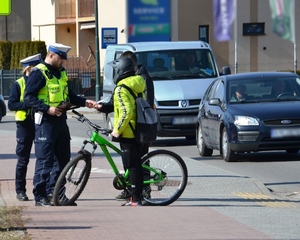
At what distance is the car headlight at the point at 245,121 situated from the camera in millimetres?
14344

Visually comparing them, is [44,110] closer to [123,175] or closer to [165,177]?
[123,175]

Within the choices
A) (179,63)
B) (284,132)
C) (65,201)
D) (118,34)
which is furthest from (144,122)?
(118,34)

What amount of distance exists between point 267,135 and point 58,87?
5.85 metres

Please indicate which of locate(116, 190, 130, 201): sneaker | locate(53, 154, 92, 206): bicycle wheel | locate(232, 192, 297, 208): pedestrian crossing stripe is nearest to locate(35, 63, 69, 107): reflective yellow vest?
locate(53, 154, 92, 206): bicycle wheel

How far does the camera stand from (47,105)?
9148 mm

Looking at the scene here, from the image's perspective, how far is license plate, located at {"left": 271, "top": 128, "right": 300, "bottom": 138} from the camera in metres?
14.4

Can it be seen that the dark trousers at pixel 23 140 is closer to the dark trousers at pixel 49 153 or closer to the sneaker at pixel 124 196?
the dark trousers at pixel 49 153

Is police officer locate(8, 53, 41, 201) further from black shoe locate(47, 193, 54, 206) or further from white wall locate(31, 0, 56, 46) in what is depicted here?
white wall locate(31, 0, 56, 46)

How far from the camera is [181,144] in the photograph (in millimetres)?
19484

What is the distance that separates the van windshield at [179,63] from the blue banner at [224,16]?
14.3 m

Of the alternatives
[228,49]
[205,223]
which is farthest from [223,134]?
[228,49]

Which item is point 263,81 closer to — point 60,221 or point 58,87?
point 58,87

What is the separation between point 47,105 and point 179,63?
410 inches

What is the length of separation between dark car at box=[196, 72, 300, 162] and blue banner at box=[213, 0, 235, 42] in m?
9.69
